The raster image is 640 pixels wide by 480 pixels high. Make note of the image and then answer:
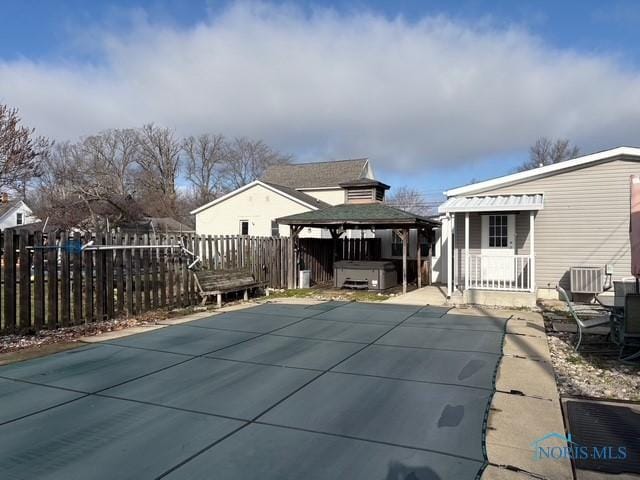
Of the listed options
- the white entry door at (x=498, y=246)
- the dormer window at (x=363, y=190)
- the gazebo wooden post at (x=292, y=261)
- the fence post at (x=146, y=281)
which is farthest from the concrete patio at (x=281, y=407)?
the dormer window at (x=363, y=190)

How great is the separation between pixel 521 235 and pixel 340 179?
53.9 feet

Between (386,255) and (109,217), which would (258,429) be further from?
(109,217)

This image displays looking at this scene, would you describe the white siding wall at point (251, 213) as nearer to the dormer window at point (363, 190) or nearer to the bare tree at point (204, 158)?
the dormer window at point (363, 190)

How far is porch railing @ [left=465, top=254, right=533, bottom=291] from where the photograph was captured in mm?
12211

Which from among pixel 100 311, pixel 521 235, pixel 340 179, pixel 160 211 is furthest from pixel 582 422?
pixel 160 211

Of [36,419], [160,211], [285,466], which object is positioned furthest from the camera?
[160,211]

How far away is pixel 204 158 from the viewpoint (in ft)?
180

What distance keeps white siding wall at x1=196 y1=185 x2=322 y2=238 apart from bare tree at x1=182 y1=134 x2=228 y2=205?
30.0 metres

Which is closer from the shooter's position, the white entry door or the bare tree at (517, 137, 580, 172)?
the white entry door

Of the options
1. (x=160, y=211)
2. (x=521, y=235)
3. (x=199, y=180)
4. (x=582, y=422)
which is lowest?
(x=582, y=422)

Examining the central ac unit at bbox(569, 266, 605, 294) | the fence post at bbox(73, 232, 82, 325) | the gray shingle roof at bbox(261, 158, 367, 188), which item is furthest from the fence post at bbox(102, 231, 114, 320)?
the gray shingle roof at bbox(261, 158, 367, 188)

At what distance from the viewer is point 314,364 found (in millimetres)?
5727

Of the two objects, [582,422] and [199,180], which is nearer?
[582,422]

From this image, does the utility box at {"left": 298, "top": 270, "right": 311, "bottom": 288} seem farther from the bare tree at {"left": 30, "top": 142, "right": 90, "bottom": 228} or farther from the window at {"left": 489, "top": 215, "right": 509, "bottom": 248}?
the bare tree at {"left": 30, "top": 142, "right": 90, "bottom": 228}
